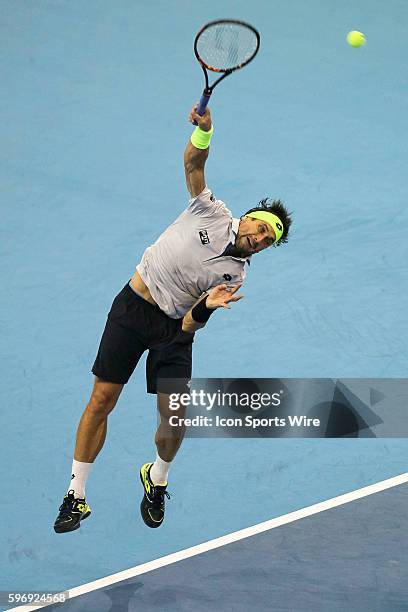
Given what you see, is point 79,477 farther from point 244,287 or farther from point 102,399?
point 244,287

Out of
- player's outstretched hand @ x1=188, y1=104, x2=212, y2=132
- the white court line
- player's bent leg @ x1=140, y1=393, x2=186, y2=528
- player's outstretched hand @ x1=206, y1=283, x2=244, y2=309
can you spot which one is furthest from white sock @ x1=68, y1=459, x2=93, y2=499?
player's outstretched hand @ x1=188, y1=104, x2=212, y2=132

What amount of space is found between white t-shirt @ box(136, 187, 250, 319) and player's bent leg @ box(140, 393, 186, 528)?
890mm

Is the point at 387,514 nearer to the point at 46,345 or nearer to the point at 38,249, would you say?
the point at 46,345

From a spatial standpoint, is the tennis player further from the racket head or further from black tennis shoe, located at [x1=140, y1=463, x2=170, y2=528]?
the racket head

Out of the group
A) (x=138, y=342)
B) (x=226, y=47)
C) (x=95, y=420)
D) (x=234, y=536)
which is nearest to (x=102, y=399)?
(x=95, y=420)

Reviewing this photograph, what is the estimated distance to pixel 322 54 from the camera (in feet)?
49.7

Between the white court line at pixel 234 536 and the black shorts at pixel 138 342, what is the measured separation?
56.1 inches

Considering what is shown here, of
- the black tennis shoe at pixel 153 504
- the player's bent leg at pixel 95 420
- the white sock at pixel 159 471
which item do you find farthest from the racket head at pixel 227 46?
the black tennis shoe at pixel 153 504

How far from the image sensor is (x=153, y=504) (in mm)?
8906

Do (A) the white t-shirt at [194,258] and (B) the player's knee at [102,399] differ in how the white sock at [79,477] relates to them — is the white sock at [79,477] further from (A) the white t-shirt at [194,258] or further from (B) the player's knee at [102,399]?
(A) the white t-shirt at [194,258]

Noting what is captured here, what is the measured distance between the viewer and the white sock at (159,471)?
8859 millimetres

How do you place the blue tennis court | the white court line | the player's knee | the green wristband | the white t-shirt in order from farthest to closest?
the blue tennis court
the white court line
the player's knee
the white t-shirt
the green wristband

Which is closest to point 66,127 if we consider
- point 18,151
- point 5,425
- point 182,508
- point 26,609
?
point 18,151

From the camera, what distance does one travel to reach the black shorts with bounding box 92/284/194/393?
330 inches
